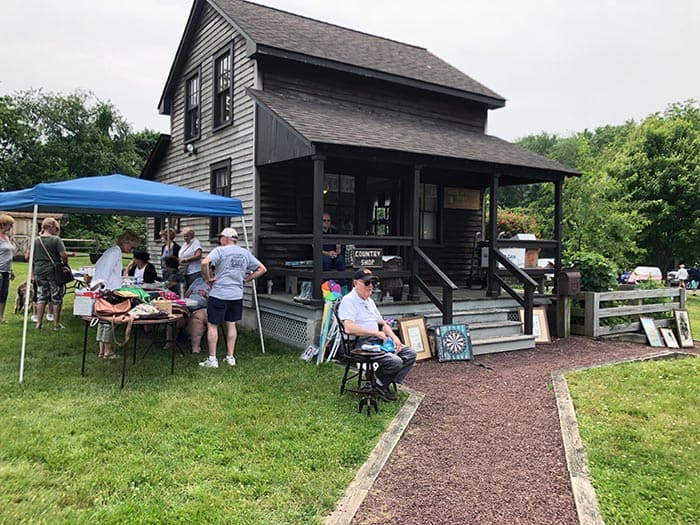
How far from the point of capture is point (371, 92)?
412 inches

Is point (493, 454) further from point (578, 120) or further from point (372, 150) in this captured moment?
point (578, 120)

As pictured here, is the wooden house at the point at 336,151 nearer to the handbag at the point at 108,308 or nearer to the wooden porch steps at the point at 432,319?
the wooden porch steps at the point at 432,319

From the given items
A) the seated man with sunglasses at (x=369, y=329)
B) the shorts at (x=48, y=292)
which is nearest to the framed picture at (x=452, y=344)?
the seated man with sunglasses at (x=369, y=329)

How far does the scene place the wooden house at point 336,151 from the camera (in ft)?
26.2

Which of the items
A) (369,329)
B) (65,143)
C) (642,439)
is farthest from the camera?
(65,143)

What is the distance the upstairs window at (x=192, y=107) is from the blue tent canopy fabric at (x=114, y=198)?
5.03m

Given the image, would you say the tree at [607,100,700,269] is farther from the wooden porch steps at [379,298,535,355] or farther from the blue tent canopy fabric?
the blue tent canopy fabric

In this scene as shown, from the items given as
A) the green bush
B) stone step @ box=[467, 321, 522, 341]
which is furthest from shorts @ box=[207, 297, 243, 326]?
the green bush

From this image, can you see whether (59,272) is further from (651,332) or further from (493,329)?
(651,332)

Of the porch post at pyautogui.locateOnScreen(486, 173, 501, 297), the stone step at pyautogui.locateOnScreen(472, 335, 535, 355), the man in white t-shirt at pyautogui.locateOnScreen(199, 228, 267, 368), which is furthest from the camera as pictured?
the porch post at pyautogui.locateOnScreen(486, 173, 501, 297)

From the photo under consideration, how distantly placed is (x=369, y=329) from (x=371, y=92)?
673cm

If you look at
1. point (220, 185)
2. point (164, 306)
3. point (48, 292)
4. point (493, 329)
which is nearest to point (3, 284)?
point (48, 292)

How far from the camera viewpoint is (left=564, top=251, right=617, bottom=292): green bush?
962 cm

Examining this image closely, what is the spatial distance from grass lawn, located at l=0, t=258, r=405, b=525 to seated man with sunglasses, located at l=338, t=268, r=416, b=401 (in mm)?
288
